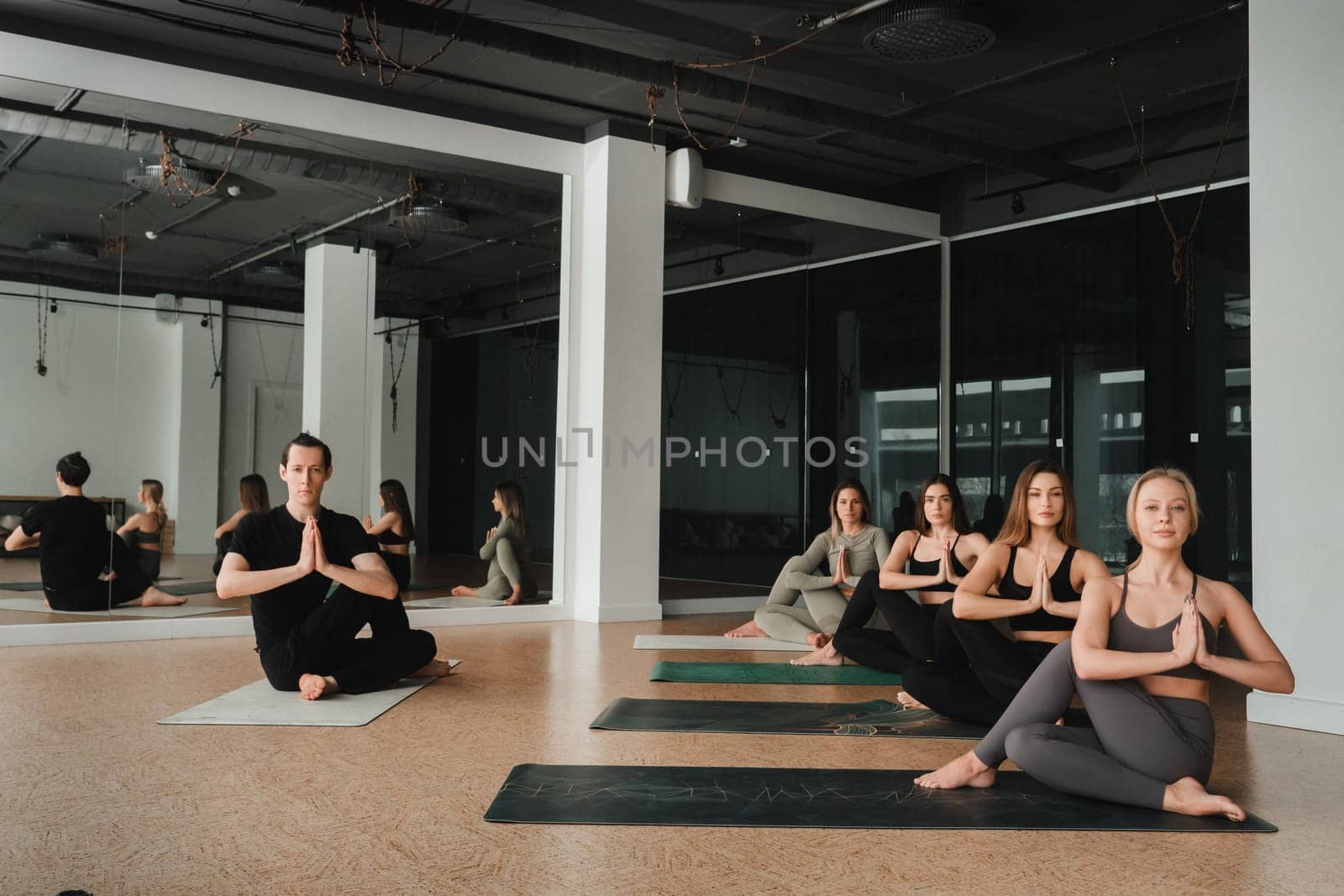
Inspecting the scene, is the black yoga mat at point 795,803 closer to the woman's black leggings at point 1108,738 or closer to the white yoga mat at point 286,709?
the woman's black leggings at point 1108,738

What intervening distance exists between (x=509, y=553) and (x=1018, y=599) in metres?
3.98

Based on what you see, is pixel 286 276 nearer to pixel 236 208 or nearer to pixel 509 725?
pixel 236 208

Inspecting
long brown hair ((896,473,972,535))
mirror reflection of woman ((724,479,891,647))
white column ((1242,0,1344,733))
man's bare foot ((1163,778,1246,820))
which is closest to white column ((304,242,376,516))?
A: mirror reflection of woman ((724,479,891,647))

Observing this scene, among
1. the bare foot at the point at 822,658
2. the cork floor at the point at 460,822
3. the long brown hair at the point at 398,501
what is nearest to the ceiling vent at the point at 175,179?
the long brown hair at the point at 398,501

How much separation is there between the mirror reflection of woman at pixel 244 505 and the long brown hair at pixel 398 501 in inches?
27.3

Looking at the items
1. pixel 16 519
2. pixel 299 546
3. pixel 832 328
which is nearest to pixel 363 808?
pixel 299 546

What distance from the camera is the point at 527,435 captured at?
748 cm

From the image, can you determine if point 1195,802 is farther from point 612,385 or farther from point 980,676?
point 612,385

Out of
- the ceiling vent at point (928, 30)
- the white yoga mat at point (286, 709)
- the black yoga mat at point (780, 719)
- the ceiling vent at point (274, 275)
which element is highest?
the ceiling vent at point (928, 30)

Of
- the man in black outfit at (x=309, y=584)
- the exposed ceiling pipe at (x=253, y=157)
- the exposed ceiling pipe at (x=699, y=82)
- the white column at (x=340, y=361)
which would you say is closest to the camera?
the man in black outfit at (x=309, y=584)

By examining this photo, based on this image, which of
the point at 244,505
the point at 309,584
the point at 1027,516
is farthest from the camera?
the point at 244,505

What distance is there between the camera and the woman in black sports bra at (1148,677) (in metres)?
2.83

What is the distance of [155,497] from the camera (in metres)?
6.01

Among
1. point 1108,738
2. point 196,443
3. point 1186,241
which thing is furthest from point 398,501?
point 1186,241
